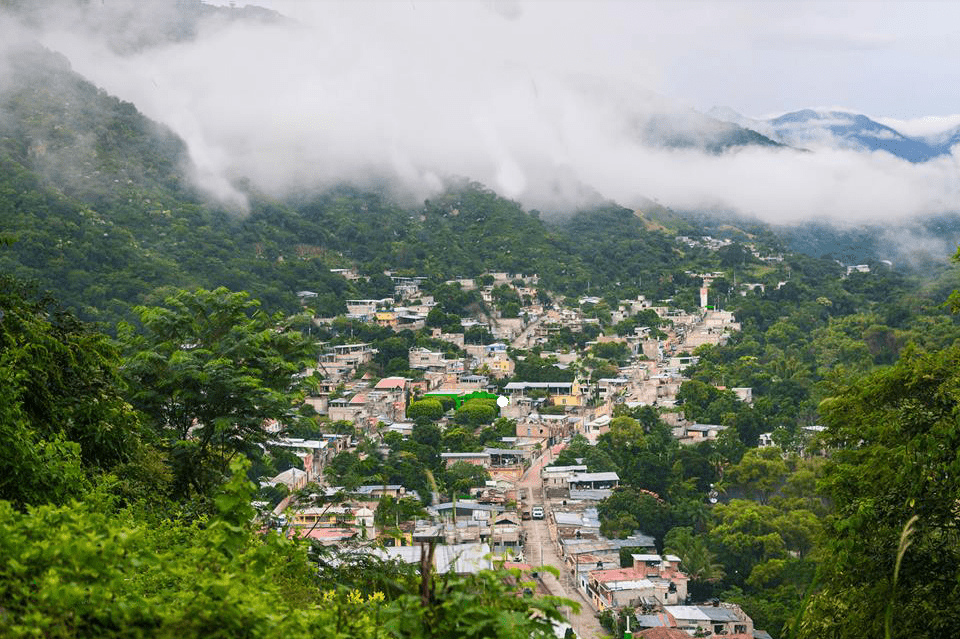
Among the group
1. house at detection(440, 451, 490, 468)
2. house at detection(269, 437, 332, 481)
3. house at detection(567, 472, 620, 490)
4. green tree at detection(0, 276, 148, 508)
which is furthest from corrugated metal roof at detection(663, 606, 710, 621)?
green tree at detection(0, 276, 148, 508)

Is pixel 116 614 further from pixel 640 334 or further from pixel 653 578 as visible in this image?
pixel 640 334

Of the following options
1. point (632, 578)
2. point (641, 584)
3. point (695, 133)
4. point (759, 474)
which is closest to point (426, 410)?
point (759, 474)

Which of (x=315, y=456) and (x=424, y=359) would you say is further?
(x=424, y=359)

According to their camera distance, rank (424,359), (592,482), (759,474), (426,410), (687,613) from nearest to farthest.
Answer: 1. (687,613)
2. (759,474)
3. (592,482)
4. (426,410)
5. (424,359)

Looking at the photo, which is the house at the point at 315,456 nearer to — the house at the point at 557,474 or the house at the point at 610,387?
the house at the point at 557,474

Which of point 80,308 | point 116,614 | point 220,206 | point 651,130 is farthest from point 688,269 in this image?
point 651,130

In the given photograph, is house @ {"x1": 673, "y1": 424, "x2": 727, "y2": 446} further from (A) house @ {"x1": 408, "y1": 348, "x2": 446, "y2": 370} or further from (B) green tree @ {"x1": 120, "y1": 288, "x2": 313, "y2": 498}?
(B) green tree @ {"x1": 120, "y1": 288, "x2": 313, "y2": 498}

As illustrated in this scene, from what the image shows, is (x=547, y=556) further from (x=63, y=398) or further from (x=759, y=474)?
(x=63, y=398)
